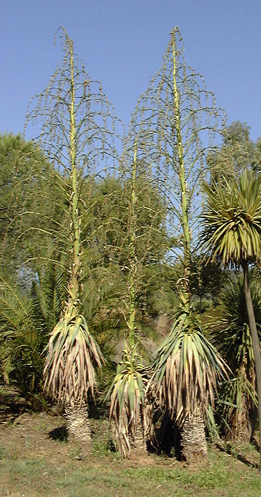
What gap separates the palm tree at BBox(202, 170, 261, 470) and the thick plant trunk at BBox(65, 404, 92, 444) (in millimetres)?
3134

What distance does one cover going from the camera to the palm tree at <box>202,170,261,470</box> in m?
8.60

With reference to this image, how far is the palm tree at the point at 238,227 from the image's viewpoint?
28.2 ft

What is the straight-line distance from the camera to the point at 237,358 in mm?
10305

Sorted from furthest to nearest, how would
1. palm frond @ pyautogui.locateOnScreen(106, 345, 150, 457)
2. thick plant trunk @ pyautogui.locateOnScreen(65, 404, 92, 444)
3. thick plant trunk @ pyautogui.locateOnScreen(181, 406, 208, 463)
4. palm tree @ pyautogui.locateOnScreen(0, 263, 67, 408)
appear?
palm tree @ pyautogui.locateOnScreen(0, 263, 67, 408)
thick plant trunk @ pyautogui.locateOnScreen(65, 404, 92, 444)
palm frond @ pyautogui.locateOnScreen(106, 345, 150, 457)
thick plant trunk @ pyautogui.locateOnScreen(181, 406, 208, 463)

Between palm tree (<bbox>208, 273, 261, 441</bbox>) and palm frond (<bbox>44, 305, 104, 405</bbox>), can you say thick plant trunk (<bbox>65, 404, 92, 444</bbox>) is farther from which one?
palm tree (<bbox>208, 273, 261, 441</bbox>)

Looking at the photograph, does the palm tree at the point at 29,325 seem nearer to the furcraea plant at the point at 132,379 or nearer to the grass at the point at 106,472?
the grass at the point at 106,472

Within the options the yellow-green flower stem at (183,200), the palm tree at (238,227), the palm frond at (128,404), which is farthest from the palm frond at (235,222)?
the palm frond at (128,404)

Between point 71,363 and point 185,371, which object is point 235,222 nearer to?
point 185,371

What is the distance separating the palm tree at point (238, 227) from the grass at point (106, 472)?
122 cm

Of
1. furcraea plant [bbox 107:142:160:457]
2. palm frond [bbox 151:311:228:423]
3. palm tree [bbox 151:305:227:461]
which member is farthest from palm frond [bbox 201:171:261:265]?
palm frond [bbox 151:311:228:423]

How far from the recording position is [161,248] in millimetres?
9594

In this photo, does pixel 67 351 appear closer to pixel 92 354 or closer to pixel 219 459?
pixel 92 354

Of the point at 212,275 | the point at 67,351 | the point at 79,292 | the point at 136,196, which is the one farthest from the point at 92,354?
the point at 212,275

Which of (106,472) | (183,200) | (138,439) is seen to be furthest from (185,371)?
(183,200)
